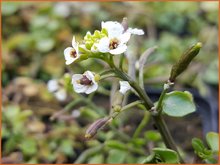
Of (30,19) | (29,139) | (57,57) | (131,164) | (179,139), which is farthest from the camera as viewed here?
(30,19)

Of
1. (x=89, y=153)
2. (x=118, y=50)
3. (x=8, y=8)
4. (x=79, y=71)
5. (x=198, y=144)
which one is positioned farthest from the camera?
(x=8, y=8)

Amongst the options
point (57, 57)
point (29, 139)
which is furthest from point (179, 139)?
point (57, 57)

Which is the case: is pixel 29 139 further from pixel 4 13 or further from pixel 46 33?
pixel 4 13

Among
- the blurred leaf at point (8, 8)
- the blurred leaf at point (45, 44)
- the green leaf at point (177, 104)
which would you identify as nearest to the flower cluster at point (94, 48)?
the green leaf at point (177, 104)

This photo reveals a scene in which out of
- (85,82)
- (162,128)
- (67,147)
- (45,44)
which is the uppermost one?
(85,82)

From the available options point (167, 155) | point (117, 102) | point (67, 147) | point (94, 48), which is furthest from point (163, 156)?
point (67, 147)

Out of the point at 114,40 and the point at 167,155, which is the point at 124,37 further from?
the point at 167,155

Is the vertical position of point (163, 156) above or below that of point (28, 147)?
above
